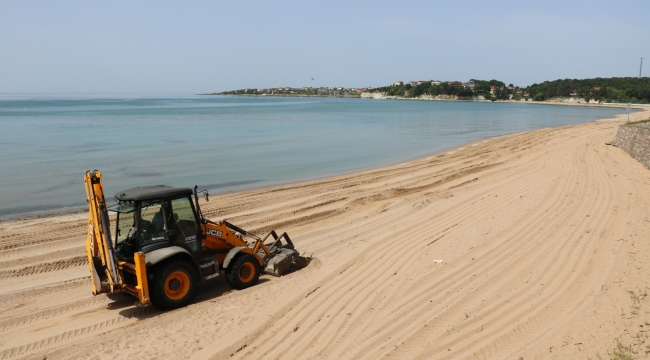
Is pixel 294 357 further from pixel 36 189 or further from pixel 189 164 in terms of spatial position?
pixel 189 164

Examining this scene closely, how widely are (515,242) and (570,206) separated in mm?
3650

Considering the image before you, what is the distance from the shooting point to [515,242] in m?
9.83

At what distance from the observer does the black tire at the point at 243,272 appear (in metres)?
8.58

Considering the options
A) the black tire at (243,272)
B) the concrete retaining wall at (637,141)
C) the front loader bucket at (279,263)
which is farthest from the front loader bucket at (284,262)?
the concrete retaining wall at (637,141)

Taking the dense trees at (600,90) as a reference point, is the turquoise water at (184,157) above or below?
below

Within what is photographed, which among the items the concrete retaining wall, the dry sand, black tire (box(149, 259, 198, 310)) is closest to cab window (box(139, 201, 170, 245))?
black tire (box(149, 259, 198, 310))

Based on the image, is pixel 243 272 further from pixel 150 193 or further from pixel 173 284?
pixel 150 193

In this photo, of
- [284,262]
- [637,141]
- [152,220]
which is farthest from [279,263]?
[637,141]

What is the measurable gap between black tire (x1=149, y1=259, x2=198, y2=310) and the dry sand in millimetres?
219

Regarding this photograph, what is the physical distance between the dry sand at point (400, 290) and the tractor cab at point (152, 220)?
1.06 m

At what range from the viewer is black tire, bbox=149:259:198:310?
758cm

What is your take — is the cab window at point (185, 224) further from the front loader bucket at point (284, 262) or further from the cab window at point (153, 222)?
the front loader bucket at point (284, 262)

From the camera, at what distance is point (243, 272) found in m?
8.75

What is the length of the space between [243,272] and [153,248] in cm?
166
